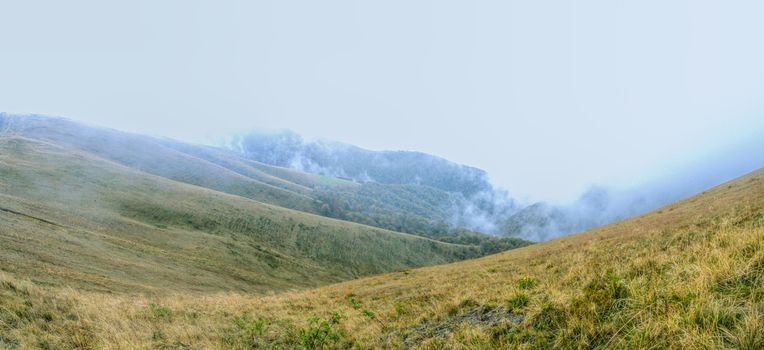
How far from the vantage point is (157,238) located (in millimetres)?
58906

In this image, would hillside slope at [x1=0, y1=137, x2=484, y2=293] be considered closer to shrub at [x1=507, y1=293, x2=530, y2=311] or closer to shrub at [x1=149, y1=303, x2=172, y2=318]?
shrub at [x1=149, y1=303, x2=172, y2=318]

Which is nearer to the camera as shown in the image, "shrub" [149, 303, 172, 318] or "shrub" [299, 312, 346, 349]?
"shrub" [299, 312, 346, 349]

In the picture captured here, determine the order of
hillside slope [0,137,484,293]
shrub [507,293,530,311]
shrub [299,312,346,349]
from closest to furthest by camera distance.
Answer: shrub [507,293,530,311]
shrub [299,312,346,349]
hillside slope [0,137,484,293]

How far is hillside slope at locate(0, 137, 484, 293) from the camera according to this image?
32656mm

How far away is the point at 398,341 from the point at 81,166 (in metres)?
116

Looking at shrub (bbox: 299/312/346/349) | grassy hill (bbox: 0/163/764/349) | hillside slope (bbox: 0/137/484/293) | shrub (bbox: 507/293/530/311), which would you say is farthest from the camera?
hillside slope (bbox: 0/137/484/293)

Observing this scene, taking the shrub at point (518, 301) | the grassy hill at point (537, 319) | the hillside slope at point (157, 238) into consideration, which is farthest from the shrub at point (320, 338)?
the hillside slope at point (157, 238)

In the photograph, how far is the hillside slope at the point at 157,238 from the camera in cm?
3266

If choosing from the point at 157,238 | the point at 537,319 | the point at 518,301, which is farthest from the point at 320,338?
the point at 157,238

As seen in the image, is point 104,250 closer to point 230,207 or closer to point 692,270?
point 692,270

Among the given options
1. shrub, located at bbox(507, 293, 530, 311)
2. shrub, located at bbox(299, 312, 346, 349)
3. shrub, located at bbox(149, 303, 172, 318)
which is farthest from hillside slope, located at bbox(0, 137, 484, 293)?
shrub, located at bbox(507, 293, 530, 311)

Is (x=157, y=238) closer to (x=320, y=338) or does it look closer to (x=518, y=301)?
(x=320, y=338)

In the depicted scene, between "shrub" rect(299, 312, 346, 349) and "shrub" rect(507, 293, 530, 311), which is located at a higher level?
"shrub" rect(507, 293, 530, 311)

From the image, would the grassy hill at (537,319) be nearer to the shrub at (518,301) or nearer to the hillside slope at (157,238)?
the shrub at (518,301)
